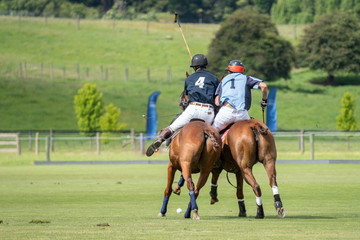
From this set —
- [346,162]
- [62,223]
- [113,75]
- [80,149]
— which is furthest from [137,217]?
[113,75]

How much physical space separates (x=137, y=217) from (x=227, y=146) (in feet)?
6.61

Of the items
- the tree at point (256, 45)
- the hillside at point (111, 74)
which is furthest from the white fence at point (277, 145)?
the tree at point (256, 45)

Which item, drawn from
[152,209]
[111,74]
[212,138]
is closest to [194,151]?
[212,138]

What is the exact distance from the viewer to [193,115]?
13844mm

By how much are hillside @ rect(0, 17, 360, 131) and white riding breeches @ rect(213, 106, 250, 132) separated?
3923 cm

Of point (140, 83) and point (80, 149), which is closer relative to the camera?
point (80, 149)

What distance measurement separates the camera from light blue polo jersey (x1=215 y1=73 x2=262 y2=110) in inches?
549

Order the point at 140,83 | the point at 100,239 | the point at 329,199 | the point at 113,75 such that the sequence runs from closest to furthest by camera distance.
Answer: the point at 100,239 < the point at 329,199 < the point at 140,83 < the point at 113,75

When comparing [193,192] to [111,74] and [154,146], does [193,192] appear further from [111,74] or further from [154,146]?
[111,74]

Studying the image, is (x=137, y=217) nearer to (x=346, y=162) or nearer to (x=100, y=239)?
(x=100, y=239)

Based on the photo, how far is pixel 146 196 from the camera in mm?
19281

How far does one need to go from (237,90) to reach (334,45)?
74.7m

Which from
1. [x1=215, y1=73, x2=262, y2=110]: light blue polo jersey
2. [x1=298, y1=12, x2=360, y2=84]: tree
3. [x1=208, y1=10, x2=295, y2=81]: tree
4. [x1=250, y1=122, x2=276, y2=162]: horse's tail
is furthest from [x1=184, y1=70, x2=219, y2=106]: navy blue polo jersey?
[x1=298, y1=12, x2=360, y2=84]: tree

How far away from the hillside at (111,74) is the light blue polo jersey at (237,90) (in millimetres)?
39180
